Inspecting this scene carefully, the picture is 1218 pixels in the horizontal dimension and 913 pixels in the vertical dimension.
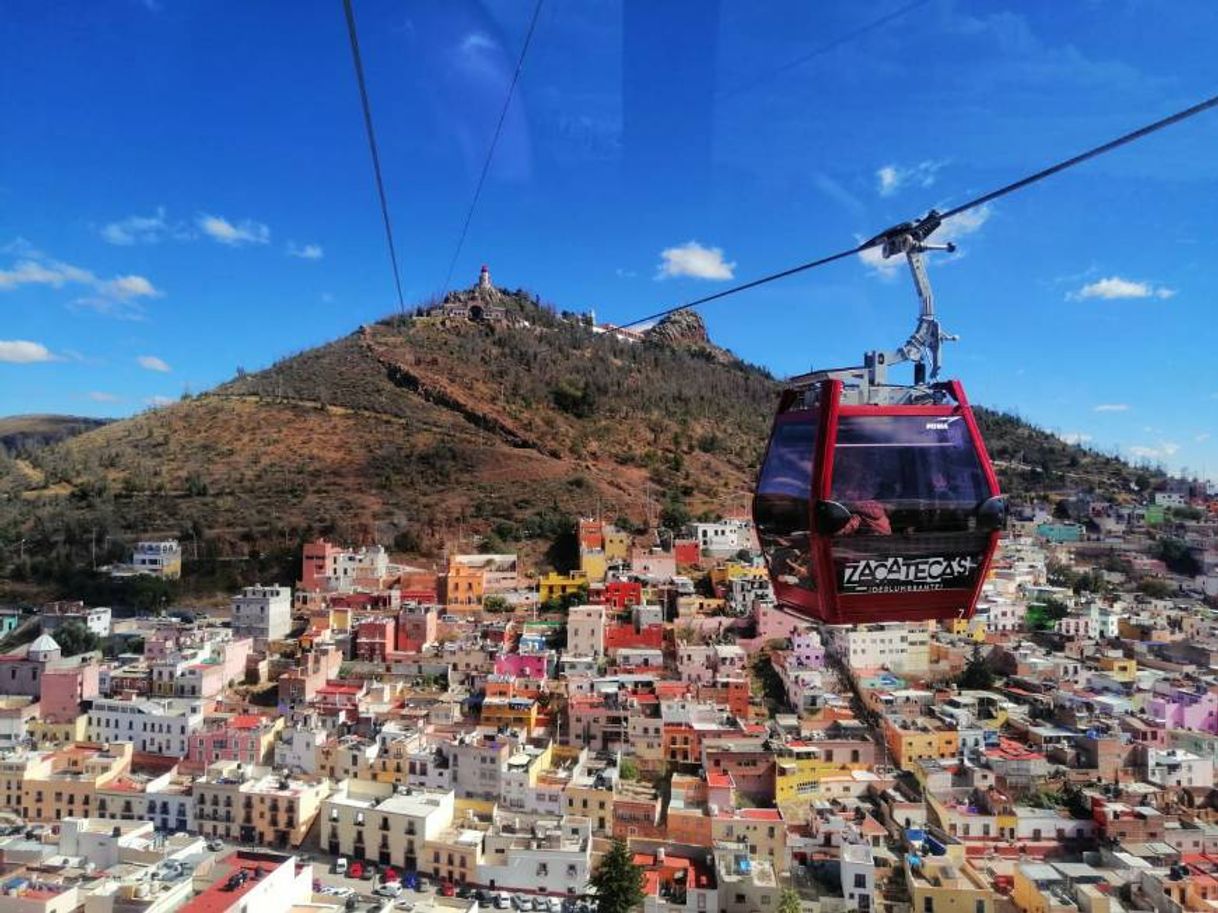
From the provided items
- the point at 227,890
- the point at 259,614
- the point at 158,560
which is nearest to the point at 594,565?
the point at 259,614

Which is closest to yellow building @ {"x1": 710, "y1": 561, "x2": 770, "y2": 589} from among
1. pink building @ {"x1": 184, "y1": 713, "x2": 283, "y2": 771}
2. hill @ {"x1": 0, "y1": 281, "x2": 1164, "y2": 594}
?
hill @ {"x1": 0, "y1": 281, "x2": 1164, "y2": 594}

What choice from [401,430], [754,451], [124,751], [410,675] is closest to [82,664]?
[124,751]

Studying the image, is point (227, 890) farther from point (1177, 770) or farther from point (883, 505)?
point (1177, 770)

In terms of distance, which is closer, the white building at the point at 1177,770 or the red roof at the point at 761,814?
the red roof at the point at 761,814

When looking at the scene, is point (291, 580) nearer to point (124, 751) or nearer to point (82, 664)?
point (82, 664)

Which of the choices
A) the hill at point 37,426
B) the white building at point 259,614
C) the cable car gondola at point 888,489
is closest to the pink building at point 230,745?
the white building at point 259,614

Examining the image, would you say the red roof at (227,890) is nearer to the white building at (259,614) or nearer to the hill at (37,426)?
the white building at (259,614)
